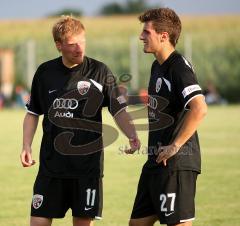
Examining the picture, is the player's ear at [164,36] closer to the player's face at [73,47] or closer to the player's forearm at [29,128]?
the player's face at [73,47]

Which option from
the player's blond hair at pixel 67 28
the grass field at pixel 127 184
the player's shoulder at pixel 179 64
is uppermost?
the player's blond hair at pixel 67 28

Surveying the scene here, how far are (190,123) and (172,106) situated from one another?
0.33 meters

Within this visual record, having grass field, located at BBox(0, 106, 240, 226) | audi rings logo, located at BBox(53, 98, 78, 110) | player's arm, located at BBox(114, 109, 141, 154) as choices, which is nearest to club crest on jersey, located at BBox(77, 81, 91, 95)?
audi rings logo, located at BBox(53, 98, 78, 110)

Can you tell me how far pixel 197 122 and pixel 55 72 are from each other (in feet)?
4.83

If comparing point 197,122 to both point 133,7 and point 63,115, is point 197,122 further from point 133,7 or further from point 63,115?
point 133,7

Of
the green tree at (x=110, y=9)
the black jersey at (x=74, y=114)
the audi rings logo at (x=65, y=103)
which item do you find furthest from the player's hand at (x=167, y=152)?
the green tree at (x=110, y=9)

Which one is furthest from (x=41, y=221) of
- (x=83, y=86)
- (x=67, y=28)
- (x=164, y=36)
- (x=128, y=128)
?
(x=164, y=36)

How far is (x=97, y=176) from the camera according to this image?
21.5ft

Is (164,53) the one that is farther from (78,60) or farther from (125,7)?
(125,7)

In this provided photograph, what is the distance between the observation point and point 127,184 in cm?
1223

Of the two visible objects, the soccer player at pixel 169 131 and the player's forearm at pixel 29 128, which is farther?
the player's forearm at pixel 29 128

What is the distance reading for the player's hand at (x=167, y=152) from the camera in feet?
19.1

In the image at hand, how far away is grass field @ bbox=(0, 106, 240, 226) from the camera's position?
945 cm

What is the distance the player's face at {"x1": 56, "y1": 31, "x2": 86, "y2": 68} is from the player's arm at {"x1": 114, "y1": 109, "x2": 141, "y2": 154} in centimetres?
59
